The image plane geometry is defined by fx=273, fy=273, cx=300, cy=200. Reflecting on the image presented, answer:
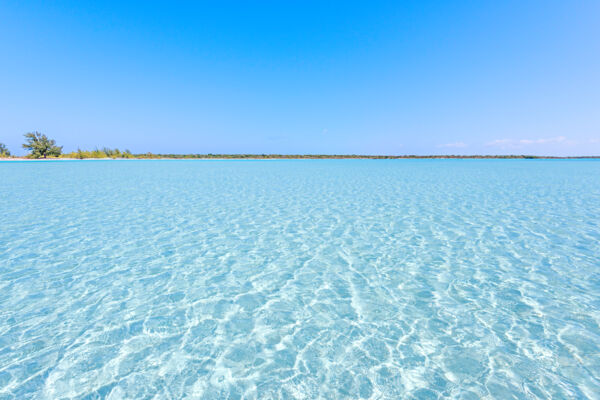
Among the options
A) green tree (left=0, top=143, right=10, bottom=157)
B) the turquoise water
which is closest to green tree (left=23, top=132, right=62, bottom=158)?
green tree (left=0, top=143, right=10, bottom=157)

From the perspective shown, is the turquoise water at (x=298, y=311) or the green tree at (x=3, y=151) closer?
the turquoise water at (x=298, y=311)

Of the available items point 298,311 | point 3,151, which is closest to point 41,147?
point 3,151

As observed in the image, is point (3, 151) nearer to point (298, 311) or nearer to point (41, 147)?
point (41, 147)

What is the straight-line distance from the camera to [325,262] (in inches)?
258

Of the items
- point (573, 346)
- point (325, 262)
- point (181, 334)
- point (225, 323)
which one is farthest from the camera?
point (325, 262)

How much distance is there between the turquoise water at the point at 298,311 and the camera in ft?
10.6

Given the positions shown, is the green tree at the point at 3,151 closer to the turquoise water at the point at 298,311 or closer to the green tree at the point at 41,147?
Answer: the green tree at the point at 41,147

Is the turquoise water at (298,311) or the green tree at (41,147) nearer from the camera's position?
the turquoise water at (298,311)

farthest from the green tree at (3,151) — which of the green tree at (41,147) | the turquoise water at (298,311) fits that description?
the turquoise water at (298,311)

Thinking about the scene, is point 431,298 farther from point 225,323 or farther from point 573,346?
point 225,323

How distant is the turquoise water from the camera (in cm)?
323

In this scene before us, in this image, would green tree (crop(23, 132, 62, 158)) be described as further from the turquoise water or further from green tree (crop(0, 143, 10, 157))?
the turquoise water

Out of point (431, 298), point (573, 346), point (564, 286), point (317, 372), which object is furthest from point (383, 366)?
point (564, 286)

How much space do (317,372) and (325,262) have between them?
10.7ft
